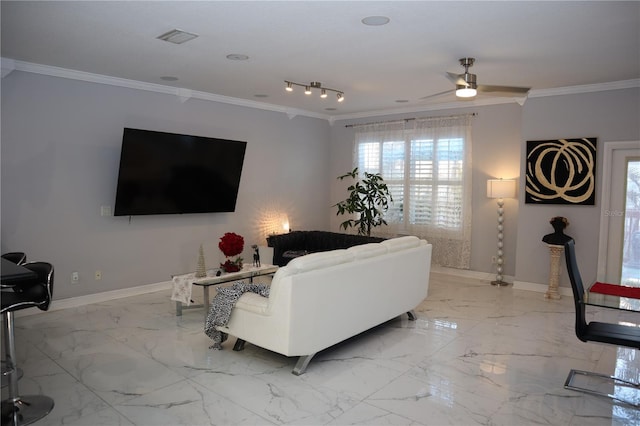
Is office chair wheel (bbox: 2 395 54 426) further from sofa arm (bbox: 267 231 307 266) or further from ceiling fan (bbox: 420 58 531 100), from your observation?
ceiling fan (bbox: 420 58 531 100)

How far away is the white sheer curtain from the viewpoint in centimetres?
697

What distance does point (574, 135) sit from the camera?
5789 mm

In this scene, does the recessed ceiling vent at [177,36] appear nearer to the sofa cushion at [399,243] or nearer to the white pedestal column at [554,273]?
the sofa cushion at [399,243]

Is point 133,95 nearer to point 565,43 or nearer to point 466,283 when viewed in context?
point 565,43

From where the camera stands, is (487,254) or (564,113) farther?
(487,254)

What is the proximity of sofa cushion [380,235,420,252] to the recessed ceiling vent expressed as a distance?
2506mm

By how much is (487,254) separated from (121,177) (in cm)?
522

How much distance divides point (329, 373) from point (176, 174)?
3498 millimetres

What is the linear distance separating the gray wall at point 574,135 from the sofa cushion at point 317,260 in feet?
11.6

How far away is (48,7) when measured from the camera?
125 inches

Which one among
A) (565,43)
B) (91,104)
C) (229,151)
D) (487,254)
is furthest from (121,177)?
(487,254)

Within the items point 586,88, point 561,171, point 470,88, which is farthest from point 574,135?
point 470,88

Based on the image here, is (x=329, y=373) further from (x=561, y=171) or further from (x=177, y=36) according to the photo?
(x=561, y=171)

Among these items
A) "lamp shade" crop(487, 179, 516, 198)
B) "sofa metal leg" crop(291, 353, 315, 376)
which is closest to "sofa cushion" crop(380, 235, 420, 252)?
"sofa metal leg" crop(291, 353, 315, 376)
